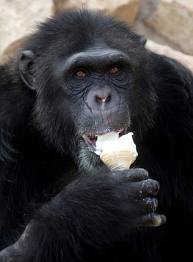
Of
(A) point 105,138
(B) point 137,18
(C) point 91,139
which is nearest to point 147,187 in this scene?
(A) point 105,138

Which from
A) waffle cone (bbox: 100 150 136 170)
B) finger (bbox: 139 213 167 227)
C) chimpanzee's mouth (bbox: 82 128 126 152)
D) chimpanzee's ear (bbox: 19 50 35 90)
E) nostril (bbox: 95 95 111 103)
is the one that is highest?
chimpanzee's ear (bbox: 19 50 35 90)

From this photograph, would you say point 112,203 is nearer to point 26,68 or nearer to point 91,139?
point 91,139

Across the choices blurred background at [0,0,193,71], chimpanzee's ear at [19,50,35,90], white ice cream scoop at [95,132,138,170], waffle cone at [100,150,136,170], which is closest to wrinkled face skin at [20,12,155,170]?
chimpanzee's ear at [19,50,35,90]

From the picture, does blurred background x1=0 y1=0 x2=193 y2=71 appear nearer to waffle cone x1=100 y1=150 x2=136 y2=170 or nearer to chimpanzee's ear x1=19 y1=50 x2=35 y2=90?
chimpanzee's ear x1=19 y1=50 x2=35 y2=90

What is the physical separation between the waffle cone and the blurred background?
3369 mm

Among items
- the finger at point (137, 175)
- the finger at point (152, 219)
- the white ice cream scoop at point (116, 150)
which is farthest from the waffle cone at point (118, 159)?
the finger at point (152, 219)

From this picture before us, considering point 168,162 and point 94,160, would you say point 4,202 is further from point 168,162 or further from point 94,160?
point 168,162

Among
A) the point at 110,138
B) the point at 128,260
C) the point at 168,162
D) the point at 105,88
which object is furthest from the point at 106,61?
the point at 128,260

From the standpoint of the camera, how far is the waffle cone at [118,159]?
6418 mm

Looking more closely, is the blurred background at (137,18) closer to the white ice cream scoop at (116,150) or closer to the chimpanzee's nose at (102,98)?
the chimpanzee's nose at (102,98)

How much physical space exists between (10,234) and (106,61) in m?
1.48

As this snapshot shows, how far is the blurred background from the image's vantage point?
10.0m

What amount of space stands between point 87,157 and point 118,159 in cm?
39

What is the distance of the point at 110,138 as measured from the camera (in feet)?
21.5
